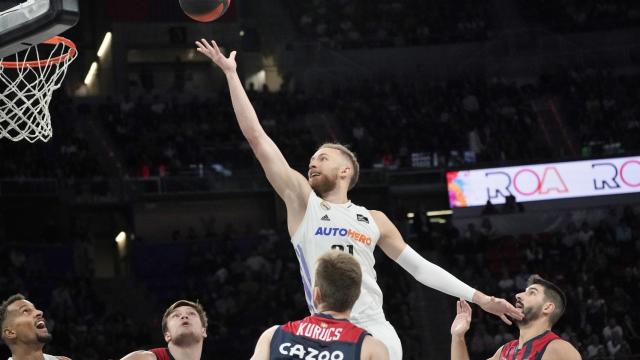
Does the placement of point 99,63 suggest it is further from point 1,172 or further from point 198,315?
point 198,315

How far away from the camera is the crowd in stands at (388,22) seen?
29.3m

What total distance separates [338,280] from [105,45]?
26.8 m

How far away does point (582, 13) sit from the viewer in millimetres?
29672

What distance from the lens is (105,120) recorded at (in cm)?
2508

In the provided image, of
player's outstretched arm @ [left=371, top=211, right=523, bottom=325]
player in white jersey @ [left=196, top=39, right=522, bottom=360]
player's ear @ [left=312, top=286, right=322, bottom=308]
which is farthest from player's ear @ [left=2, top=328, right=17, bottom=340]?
Answer: player's ear @ [left=312, top=286, right=322, bottom=308]

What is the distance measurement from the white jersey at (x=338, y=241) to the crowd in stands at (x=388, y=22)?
23702mm

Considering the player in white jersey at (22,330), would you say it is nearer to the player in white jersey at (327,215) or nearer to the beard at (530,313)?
the player in white jersey at (327,215)

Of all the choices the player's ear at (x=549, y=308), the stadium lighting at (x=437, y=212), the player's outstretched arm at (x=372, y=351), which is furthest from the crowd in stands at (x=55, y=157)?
the player's outstretched arm at (x=372, y=351)

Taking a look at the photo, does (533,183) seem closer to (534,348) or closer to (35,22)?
(534,348)

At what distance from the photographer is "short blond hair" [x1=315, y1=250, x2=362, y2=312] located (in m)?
4.50

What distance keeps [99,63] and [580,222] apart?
48.6 feet

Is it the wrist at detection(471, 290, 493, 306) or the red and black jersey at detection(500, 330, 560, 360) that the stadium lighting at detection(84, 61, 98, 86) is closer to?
the red and black jersey at detection(500, 330, 560, 360)

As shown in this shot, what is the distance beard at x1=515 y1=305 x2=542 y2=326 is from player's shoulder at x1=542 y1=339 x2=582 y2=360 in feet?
0.74

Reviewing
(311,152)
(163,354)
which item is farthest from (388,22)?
(163,354)
